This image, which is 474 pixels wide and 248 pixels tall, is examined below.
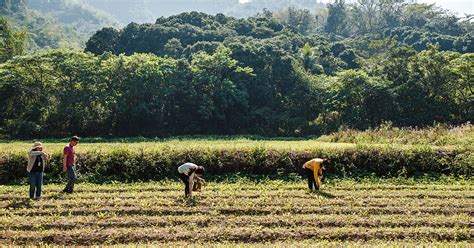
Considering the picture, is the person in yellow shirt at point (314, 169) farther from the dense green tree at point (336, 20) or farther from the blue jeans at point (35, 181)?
the dense green tree at point (336, 20)

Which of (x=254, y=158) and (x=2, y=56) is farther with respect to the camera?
(x=2, y=56)

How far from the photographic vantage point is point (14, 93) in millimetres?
37750

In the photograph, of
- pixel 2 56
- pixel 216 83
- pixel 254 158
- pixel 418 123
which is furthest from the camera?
pixel 2 56

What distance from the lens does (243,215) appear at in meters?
12.6

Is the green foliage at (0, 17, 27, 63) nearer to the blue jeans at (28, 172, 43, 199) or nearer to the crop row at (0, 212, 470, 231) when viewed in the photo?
the blue jeans at (28, 172, 43, 199)

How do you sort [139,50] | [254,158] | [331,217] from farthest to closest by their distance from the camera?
[139,50]
[254,158]
[331,217]

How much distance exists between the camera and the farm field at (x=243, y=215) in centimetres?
1063

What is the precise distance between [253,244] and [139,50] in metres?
46.7

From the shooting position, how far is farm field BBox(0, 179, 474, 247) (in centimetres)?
1063

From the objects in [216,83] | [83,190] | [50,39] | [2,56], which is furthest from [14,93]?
[50,39]

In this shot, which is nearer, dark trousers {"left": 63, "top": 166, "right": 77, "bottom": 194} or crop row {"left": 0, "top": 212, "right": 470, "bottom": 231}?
crop row {"left": 0, "top": 212, "right": 470, "bottom": 231}

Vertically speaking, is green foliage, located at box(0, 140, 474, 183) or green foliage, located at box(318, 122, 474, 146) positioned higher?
green foliage, located at box(318, 122, 474, 146)

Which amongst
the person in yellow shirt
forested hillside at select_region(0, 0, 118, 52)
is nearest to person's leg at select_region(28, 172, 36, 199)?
the person in yellow shirt

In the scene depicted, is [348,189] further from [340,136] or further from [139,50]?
[139,50]
